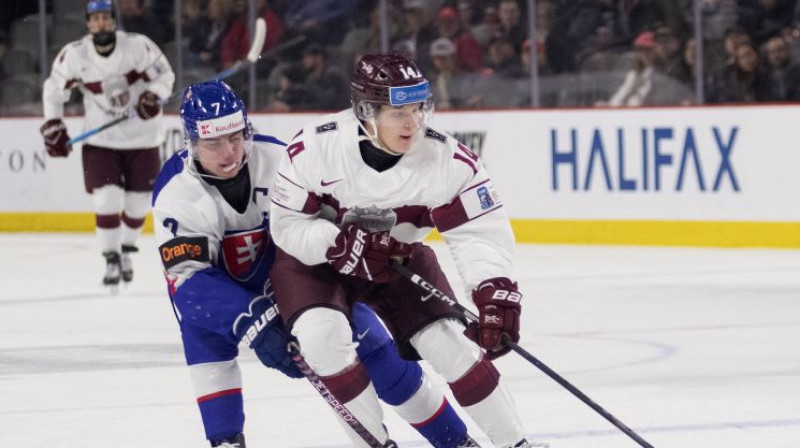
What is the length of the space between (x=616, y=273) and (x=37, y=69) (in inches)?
197

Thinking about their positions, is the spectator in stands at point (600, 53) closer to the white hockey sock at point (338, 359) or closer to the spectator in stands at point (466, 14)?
the spectator in stands at point (466, 14)

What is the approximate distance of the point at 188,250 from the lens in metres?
3.91

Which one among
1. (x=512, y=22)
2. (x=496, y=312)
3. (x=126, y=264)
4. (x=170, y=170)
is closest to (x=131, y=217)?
(x=126, y=264)

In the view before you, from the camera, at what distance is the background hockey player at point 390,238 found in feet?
12.1

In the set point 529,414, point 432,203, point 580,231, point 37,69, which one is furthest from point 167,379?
point 37,69

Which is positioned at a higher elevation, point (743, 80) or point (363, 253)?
point (363, 253)

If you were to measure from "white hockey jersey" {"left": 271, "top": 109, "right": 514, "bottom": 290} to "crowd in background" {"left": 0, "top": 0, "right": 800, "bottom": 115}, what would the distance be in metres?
5.69

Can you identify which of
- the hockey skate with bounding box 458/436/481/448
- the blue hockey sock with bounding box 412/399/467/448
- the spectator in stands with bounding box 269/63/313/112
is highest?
the spectator in stands with bounding box 269/63/313/112

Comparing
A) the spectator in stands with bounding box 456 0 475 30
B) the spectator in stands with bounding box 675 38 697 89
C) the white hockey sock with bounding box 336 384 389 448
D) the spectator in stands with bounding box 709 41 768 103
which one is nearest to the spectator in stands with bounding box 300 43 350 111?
the spectator in stands with bounding box 456 0 475 30

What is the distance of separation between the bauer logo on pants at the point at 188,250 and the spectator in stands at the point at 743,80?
5887 mm

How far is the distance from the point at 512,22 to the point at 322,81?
4.68 feet

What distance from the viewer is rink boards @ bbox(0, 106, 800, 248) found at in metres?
9.20

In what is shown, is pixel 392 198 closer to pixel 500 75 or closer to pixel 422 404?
pixel 422 404

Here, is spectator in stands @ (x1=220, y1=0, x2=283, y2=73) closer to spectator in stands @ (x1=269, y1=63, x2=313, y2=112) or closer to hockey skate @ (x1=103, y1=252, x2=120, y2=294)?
spectator in stands @ (x1=269, y1=63, x2=313, y2=112)
